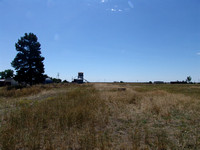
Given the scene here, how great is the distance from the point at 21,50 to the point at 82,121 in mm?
27225

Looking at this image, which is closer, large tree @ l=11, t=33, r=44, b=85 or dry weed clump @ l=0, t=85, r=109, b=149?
dry weed clump @ l=0, t=85, r=109, b=149

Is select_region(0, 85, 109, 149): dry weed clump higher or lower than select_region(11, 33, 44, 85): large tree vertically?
lower

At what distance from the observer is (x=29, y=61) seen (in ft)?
82.1

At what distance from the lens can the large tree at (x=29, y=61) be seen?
24.2m

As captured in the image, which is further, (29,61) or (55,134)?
(29,61)

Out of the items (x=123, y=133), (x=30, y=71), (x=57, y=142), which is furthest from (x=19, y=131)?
(x=30, y=71)

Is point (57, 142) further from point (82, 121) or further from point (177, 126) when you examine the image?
point (177, 126)

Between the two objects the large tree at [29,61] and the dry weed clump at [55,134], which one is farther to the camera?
the large tree at [29,61]

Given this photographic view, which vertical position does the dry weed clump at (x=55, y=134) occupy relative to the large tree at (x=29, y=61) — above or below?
below

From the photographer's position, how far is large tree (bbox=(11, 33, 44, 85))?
24.2 metres

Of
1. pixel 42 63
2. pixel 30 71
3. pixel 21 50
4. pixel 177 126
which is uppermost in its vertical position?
pixel 21 50

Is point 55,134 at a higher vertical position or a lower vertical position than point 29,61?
lower

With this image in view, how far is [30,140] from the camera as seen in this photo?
317 cm

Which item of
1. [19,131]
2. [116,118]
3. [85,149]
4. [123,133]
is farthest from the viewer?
[116,118]
